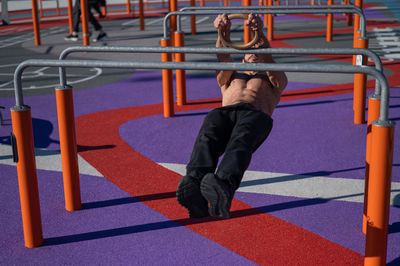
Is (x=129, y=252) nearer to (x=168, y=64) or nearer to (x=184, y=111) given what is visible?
(x=168, y=64)

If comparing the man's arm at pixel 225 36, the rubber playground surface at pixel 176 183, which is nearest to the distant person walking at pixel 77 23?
the rubber playground surface at pixel 176 183

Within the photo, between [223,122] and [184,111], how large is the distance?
2.82 m

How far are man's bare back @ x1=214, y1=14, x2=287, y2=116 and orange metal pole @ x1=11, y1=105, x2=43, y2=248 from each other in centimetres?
127

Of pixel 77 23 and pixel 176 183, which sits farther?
pixel 77 23

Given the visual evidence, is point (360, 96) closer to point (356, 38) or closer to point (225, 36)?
point (356, 38)

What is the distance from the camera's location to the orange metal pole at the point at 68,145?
3153 millimetres

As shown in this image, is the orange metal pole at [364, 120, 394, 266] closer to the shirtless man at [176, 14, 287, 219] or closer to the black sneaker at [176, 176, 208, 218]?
the shirtless man at [176, 14, 287, 219]

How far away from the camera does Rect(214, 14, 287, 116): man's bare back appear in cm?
329

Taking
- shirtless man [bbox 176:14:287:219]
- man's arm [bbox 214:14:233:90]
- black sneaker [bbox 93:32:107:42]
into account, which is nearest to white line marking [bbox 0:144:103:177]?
man's arm [bbox 214:14:233:90]

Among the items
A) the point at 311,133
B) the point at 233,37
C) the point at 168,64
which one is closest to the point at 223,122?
the point at 168,64

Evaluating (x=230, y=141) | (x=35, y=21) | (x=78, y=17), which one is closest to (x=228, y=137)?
(x=230, y=141)

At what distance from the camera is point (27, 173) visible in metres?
2.83

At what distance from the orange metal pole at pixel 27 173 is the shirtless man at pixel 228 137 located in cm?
90

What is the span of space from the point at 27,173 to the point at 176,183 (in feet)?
4.15
